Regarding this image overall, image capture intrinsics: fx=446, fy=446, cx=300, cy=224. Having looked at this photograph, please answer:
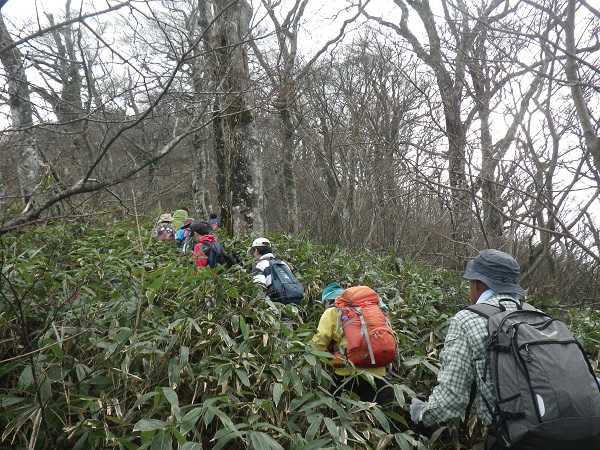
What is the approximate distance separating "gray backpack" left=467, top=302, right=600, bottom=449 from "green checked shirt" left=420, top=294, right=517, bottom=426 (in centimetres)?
9

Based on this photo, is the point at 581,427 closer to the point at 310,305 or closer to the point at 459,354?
the point at 459,354

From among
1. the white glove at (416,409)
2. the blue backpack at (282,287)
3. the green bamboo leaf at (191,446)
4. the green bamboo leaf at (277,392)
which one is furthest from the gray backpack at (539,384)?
the blue backpack at (282,287)

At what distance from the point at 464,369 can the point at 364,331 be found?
1.02m

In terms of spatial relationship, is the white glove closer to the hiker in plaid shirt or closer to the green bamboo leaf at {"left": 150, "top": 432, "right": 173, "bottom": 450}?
the hiker in plaid shirt

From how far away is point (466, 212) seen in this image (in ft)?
21.8

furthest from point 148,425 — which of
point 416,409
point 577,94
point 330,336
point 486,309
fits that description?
point 577,94

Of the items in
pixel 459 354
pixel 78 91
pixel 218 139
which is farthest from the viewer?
pixel 218 139

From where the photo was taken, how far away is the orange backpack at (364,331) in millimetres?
3238

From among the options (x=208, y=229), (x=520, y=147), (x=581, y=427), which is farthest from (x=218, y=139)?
(x=581, y=427)

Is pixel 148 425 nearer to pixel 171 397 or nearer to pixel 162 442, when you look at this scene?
pixel 162 442

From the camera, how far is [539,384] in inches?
77.2

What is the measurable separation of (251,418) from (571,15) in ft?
11.1

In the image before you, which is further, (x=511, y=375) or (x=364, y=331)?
(x=364, y=331)

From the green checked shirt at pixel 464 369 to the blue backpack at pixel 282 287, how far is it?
2309 mm
